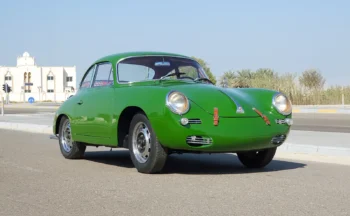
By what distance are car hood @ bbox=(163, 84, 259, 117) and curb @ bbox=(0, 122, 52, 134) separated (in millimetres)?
10323

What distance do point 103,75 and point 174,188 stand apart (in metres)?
2.99

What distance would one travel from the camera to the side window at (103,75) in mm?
8039

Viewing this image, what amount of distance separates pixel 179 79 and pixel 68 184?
238 cm

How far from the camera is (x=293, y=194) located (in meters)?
5.46

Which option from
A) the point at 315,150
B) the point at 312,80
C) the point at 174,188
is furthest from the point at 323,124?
the point at 312,80

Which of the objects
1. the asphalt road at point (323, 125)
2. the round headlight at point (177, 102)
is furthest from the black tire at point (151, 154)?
the asphalt road at point (323, 125)

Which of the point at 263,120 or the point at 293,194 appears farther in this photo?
the point at 263,120

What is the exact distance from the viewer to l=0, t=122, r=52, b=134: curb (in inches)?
657

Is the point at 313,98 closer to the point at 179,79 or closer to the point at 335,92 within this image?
the point at 335,92

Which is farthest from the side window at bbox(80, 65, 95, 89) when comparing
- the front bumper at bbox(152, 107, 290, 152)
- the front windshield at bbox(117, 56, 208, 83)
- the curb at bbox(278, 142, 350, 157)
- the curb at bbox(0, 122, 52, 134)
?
the curb at bbox(0, 122, 52, 134)

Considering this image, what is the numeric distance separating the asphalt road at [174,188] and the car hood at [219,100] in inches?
31.1

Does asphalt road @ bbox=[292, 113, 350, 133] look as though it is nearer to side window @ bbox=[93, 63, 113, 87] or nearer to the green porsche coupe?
the green porsche coupe

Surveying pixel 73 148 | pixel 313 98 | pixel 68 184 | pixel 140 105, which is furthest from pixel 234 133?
pixel 313 98

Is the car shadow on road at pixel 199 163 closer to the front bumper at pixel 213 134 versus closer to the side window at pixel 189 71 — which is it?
the front bumper at pixel 213 134
